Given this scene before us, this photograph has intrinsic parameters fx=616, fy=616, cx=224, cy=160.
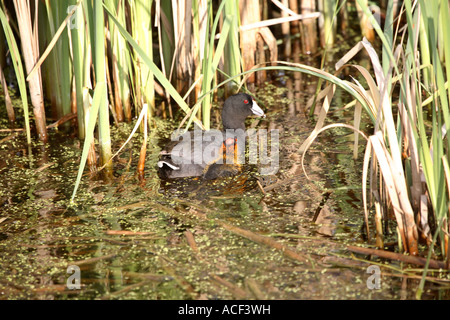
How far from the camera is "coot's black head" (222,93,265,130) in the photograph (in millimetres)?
4477

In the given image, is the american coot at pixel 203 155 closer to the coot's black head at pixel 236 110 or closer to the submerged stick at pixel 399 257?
the coot's black head at pixel 236 110

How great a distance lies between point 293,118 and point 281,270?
2.34m

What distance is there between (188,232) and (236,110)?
1442mm

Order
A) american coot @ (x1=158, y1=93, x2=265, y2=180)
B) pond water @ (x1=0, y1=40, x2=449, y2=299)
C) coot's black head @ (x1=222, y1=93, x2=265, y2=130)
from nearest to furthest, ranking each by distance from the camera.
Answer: pond water @ (x1=0, y1=40, x2=449, y2=299) → american coot @ (x1=158, y1=93, x2=265, y2=180) → coot's black head @ (x1=222, y1=93, x2=265, y2=130)

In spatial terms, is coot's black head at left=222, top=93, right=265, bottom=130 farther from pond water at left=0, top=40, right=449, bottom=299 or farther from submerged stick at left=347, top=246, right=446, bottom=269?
submerged stick at left=347, top=246, right=446, bottom=269

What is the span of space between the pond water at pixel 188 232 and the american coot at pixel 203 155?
8cm

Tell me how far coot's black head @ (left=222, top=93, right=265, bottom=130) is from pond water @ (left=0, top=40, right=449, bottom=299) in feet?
1.26

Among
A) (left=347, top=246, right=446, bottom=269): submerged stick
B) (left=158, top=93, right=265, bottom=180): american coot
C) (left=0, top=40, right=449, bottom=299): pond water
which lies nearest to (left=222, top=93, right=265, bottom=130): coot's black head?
(left=158, top=93, right=265, bottom=180): american coot

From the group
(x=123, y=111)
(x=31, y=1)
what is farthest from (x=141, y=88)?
(x=31, y=1)

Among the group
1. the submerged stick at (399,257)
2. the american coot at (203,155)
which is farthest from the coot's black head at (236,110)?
the submerged stick at (399,257)

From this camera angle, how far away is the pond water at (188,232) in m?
2.82

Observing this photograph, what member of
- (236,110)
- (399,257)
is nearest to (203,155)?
(236,110)

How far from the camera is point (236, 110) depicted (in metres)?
4.49

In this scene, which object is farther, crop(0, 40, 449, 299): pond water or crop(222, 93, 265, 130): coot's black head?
crop(222, 93, 265, 130): coot's black head
